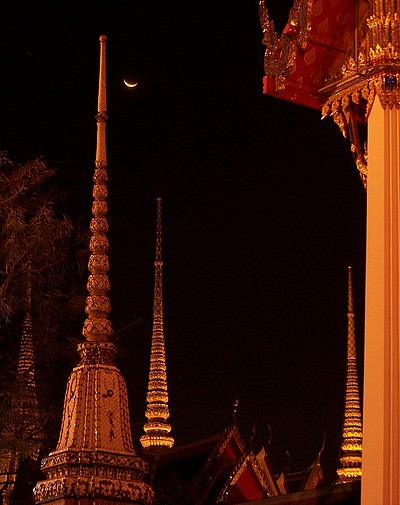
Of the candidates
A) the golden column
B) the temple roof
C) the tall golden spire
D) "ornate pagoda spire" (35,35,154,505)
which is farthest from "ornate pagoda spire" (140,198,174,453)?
"ornate pagoda spire" (35,35,154,505)

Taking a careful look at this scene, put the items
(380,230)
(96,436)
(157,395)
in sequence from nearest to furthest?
(96,436) < (380,230) < (157,395)

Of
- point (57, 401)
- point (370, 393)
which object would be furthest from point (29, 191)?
point (370, 393)

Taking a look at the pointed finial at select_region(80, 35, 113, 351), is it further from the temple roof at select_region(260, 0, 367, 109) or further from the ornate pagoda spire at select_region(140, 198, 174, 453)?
the ornate pagoda spire at select_region(140, 198, 174, 453)

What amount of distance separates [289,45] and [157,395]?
16.2 m

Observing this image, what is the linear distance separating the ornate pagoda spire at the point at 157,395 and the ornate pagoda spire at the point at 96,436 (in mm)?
15872

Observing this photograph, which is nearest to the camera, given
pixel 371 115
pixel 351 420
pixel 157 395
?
pixel 371 115

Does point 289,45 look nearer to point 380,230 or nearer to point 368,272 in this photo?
point 380,230

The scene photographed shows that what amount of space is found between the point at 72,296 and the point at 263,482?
8.27m

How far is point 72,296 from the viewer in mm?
11812

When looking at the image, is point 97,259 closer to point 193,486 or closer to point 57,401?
point 57,401

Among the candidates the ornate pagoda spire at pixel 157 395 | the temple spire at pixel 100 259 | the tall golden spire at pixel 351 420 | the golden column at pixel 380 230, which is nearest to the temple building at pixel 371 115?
the golden column at pixel 380 230

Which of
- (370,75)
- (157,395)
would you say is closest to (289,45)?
(370,75)

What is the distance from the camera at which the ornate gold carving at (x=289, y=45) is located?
7.34 meters

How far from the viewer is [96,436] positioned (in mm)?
5840
